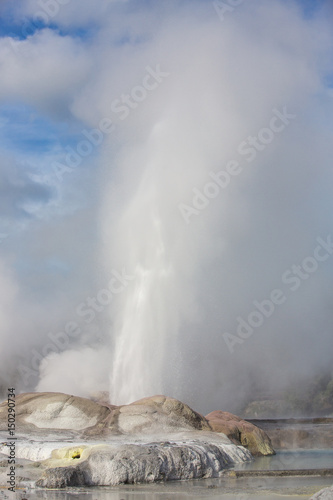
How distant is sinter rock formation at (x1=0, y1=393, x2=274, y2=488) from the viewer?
17.9 meters

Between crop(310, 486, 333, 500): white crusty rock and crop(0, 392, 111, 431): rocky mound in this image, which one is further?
crop(0, 392, 111, 431): rocky mound

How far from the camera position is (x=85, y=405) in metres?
27.9

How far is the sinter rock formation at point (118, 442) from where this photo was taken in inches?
704

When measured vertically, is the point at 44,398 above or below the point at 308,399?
below

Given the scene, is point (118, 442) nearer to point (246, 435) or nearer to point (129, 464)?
point (129, 464)

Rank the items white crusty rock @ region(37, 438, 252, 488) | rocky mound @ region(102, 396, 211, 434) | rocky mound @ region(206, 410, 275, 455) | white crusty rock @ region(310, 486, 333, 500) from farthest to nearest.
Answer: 1. rocky mound @ region(206, 410, 275, 455)
2. rocky mound @ region(102, 396, 211, 434)
3. white crusty rock @ region(37, 438, 252, 488)
4. white crusty rock @ region(310, 486, 333, 500)

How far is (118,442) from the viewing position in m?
22.5

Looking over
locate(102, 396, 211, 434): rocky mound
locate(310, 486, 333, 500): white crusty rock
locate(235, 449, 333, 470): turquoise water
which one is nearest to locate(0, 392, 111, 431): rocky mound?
locate(102, 396, 211, 434): rocky mound

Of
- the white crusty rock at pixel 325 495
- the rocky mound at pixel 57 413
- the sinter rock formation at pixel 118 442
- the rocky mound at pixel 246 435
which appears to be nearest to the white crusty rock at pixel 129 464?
the sinter rock formation at pixel 118 442

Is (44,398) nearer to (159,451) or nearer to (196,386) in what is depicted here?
(159,451)

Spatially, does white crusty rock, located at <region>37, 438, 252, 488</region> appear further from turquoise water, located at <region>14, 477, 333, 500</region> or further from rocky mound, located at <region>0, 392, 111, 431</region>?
rocky mound, located at <region>0, 392, 111, 431</region>

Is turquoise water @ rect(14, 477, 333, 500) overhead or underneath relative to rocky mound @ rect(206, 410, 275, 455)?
underneath

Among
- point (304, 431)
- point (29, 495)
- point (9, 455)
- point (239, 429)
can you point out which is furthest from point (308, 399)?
point (29, 495)

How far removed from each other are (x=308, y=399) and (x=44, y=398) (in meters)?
51.1
